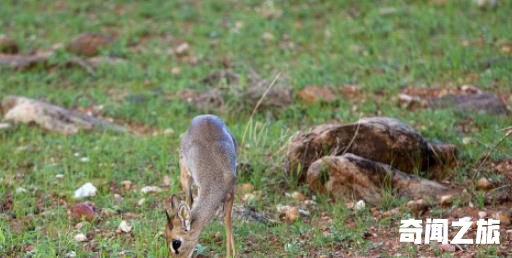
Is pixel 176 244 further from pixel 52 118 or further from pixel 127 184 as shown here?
pixel 52 118

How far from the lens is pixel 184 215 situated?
223 inches

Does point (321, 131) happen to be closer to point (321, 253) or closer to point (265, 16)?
point (321, 253)

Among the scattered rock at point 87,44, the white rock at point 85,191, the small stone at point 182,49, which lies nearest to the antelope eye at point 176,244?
the white rock at point 85,191

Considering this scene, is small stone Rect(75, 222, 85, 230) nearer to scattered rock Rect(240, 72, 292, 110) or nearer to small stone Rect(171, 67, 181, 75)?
scattered rock Rect(240, 72, 292, 110)

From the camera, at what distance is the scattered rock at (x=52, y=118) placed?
888 cm

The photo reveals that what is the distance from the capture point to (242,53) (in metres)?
11.0

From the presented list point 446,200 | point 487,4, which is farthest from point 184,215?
point 487,4

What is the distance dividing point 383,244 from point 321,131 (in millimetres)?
1508

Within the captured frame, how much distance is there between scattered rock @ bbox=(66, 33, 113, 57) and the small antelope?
15.3 feet

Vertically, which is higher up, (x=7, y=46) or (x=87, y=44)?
(x=87, y=44)

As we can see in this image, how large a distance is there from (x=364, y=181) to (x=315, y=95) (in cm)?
256

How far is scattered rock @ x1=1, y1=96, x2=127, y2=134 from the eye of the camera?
888 centimetres

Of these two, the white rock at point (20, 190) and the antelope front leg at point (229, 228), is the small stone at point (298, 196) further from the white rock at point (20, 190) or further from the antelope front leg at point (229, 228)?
the white rock at point (20, 190)

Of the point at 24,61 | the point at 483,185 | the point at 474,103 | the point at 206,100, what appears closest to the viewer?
the point at 483,185
